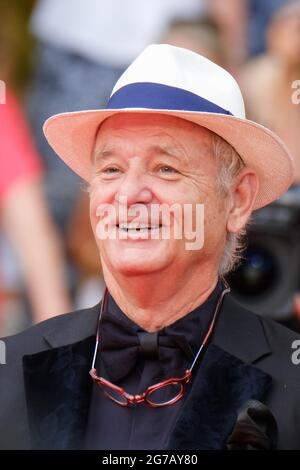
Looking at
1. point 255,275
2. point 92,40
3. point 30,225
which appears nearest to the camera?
point 255,275

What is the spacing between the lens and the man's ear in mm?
3055

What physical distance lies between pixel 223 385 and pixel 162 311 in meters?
0.25

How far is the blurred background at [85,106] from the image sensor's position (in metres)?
4.30

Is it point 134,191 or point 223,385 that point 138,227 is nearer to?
point 134,191

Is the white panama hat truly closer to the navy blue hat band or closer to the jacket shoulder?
the navy blue hat band

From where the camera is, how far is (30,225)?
15.0ft

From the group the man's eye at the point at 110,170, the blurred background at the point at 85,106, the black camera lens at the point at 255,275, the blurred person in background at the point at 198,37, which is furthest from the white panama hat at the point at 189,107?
the blurred person in background at the point at 198,37

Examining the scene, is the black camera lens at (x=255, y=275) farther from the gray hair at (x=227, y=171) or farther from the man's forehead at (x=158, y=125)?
the man's forehead at (x=158, y=125)

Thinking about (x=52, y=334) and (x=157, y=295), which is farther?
(x=52, y=334)

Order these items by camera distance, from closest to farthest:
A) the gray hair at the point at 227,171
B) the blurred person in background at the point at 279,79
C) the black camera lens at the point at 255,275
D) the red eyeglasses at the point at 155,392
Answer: the red eyeglasses at the point at 155,392 → the gray hair at the point at 227,171 → the black camera lens at the point at 255,275 → the blurred person in background at the point at 279,79

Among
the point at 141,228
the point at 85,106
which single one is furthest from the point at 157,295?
the point at 85,106

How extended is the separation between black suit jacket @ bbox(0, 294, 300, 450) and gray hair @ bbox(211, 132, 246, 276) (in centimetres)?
13
